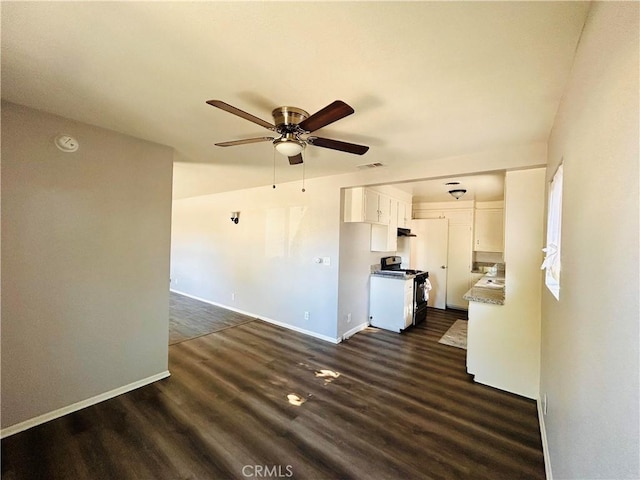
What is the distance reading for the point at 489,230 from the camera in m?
5.85

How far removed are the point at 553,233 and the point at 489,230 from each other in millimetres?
4215

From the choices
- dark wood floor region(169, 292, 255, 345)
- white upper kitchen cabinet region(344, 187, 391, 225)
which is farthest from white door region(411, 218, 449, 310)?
dark wood floor region(169, 292, 255, 345)

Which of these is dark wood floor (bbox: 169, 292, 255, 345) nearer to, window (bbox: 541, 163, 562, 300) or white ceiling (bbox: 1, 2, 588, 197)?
white ceiling (bbox: 1, 2, 588, 197)

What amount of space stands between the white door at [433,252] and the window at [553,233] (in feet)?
13.2

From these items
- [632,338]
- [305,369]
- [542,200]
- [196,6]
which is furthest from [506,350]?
[196,6]

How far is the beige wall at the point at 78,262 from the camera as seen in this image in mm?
1999

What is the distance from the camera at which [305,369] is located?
3.10 m

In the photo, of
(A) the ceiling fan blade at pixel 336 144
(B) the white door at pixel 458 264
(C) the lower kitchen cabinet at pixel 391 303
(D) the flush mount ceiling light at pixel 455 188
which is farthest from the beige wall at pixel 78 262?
(B) the white door at pixel 458 264

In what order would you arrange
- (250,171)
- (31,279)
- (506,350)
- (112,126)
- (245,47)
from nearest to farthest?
(245,47) → (31,279) → (112,126) → (506,350) → (250,171)

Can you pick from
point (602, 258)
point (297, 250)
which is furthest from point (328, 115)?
point (297, 250)

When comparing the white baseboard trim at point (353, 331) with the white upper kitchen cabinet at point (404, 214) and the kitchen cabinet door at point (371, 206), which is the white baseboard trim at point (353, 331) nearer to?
the kitchen cabinet door at point (371, 206)

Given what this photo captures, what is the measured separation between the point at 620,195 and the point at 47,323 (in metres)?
3.45

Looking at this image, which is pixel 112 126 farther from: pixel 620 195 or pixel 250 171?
pixel 620 195

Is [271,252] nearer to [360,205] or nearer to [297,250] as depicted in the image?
[297,250]
